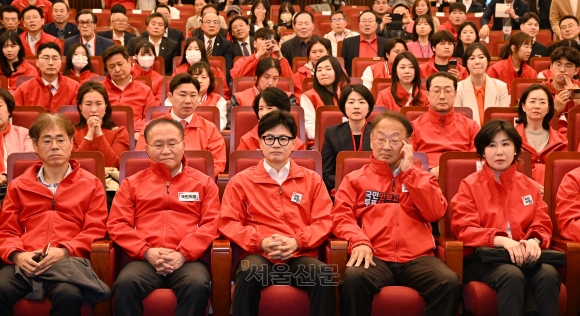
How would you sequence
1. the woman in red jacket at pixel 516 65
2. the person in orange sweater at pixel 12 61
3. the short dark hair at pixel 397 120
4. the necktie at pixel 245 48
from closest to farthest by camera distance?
1. the short dark hair at pixel 397 120
2. the person in orange sweater at pixel 12 61
3. the woman in red jacket at pixel 516 65
4. the necktie at pixel 245 48

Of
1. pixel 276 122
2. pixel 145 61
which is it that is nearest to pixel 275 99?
pixel 276 122

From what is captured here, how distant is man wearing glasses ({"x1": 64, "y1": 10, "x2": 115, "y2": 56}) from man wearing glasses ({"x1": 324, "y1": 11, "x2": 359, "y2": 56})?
1.81m

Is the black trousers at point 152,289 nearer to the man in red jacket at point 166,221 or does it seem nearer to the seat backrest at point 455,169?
the man in red jacket at point 166,221

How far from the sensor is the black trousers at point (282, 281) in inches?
106

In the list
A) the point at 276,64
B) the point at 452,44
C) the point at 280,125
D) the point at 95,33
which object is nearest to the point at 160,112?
the point at 276,64

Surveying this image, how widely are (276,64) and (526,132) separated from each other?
152cm

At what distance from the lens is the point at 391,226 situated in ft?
9.53

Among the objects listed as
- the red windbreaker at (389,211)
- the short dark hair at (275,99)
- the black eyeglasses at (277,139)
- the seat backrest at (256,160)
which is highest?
the short dark hair at (275,99)

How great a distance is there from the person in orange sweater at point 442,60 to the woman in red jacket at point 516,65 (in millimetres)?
267

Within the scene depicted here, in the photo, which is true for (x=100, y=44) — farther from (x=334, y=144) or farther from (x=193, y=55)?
(x=334, y=144)

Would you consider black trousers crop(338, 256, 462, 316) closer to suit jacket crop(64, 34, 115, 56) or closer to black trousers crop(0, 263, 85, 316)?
black trousers crop(0, 263, 85, 316)

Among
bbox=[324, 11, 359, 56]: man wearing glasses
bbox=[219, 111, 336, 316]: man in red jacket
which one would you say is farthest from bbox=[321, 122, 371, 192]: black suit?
bbox=[324, 11, 359, 56]: man wearing glasses

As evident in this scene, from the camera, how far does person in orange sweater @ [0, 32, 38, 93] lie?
17.0 ft

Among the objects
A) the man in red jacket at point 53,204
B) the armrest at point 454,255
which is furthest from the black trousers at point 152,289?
the armrest at point 454,255
